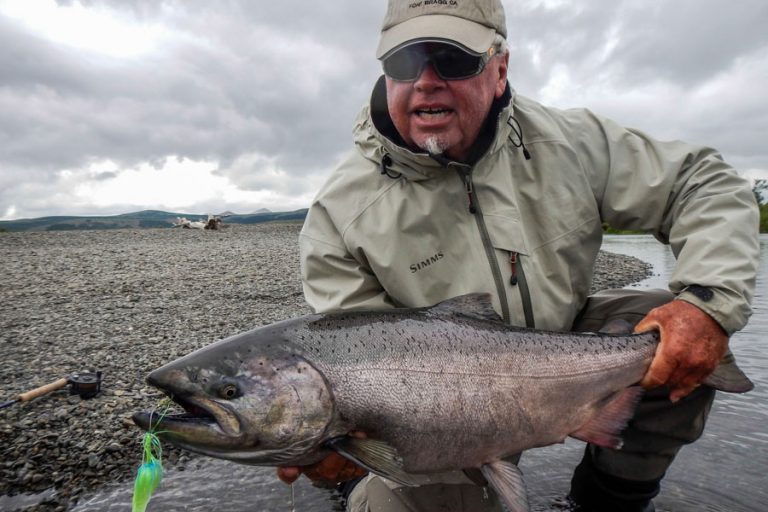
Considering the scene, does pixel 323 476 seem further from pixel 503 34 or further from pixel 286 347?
pixel 503 34

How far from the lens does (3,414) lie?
473 cm

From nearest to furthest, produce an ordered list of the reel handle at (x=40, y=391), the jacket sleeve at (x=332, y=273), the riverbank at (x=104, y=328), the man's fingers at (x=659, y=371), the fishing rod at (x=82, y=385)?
1. the man's fingers at (x=659, y=371)
2. the jacket sleeve at (x=332, y=273)
3. the riverbank at (x=104, y=328)
4. the reel handle at (x=40, y=391)
5. the fishing rod at (x=82, y=385)

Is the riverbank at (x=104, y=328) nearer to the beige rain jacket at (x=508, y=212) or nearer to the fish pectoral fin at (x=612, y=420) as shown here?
the beige rain jacket at (x=508, y=212)

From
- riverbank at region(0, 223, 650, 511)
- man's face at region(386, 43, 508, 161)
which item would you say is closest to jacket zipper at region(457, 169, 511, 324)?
man's face at region(386, 43, 508, 161)

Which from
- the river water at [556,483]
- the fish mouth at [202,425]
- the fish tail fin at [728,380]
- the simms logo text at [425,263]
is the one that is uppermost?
the simms logo text at [425,263]

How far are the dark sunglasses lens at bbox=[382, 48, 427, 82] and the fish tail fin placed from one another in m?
2.14

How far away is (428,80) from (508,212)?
84 centimetres

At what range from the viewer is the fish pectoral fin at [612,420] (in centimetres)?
279

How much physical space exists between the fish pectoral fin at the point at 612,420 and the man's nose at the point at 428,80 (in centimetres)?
183

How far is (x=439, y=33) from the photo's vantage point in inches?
122

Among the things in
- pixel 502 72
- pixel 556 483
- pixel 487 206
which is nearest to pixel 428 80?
pixel 502 72

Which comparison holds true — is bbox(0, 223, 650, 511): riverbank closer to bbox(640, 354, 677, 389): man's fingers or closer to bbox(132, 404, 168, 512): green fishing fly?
bbox(132, 404, 168, 512): green fishing fly

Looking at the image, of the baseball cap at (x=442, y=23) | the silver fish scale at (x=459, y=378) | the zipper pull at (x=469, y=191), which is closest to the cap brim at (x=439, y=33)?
the baseball cap at (x=442, y=23)

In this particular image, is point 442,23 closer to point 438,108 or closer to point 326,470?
point 438,108
